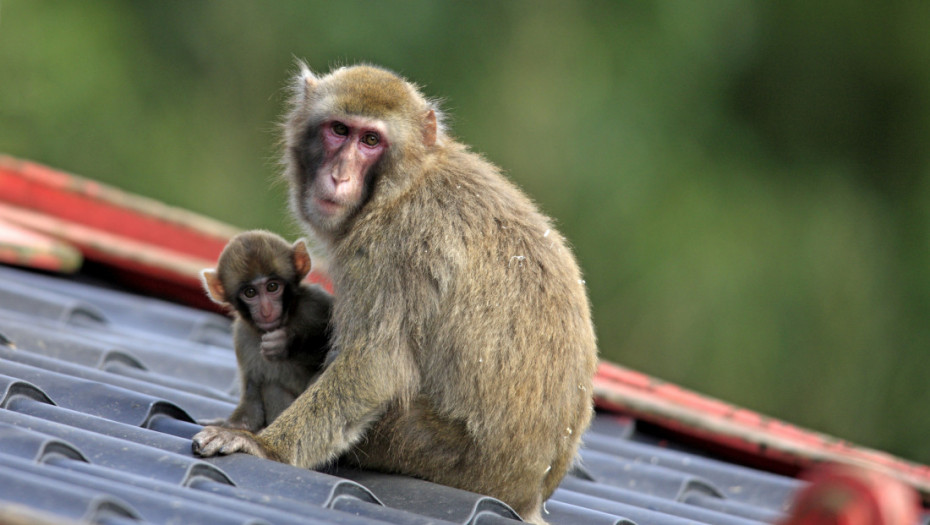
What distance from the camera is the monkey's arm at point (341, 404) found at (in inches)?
140

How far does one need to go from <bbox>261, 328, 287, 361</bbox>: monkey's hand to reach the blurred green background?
759 centimetres

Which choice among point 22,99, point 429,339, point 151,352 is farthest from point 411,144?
point 22,99

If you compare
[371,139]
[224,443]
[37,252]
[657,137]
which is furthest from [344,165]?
[657,137]

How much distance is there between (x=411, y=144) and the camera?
396cm

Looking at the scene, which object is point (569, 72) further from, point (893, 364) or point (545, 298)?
point (545, 298)

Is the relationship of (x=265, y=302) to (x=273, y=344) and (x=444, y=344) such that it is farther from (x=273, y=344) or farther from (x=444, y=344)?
(x=444, y=344)

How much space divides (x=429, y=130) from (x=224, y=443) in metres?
1.35

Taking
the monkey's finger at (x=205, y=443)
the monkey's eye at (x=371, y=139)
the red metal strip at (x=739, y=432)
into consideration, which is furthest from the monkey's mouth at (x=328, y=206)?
the red metal strip at (x=739, y=432)

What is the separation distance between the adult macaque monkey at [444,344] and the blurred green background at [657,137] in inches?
296

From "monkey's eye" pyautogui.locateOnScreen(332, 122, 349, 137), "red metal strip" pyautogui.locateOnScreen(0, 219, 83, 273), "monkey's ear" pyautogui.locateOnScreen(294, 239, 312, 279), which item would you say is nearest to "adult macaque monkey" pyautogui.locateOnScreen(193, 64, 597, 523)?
"monkey's eye" pyautogui.locateOnScreen(332, 122, 349, 137)

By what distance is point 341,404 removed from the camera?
359 cm

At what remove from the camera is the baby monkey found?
4.00 metres

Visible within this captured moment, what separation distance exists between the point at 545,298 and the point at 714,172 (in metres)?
8.74

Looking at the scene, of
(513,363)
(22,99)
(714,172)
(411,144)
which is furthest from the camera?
(22,99)
